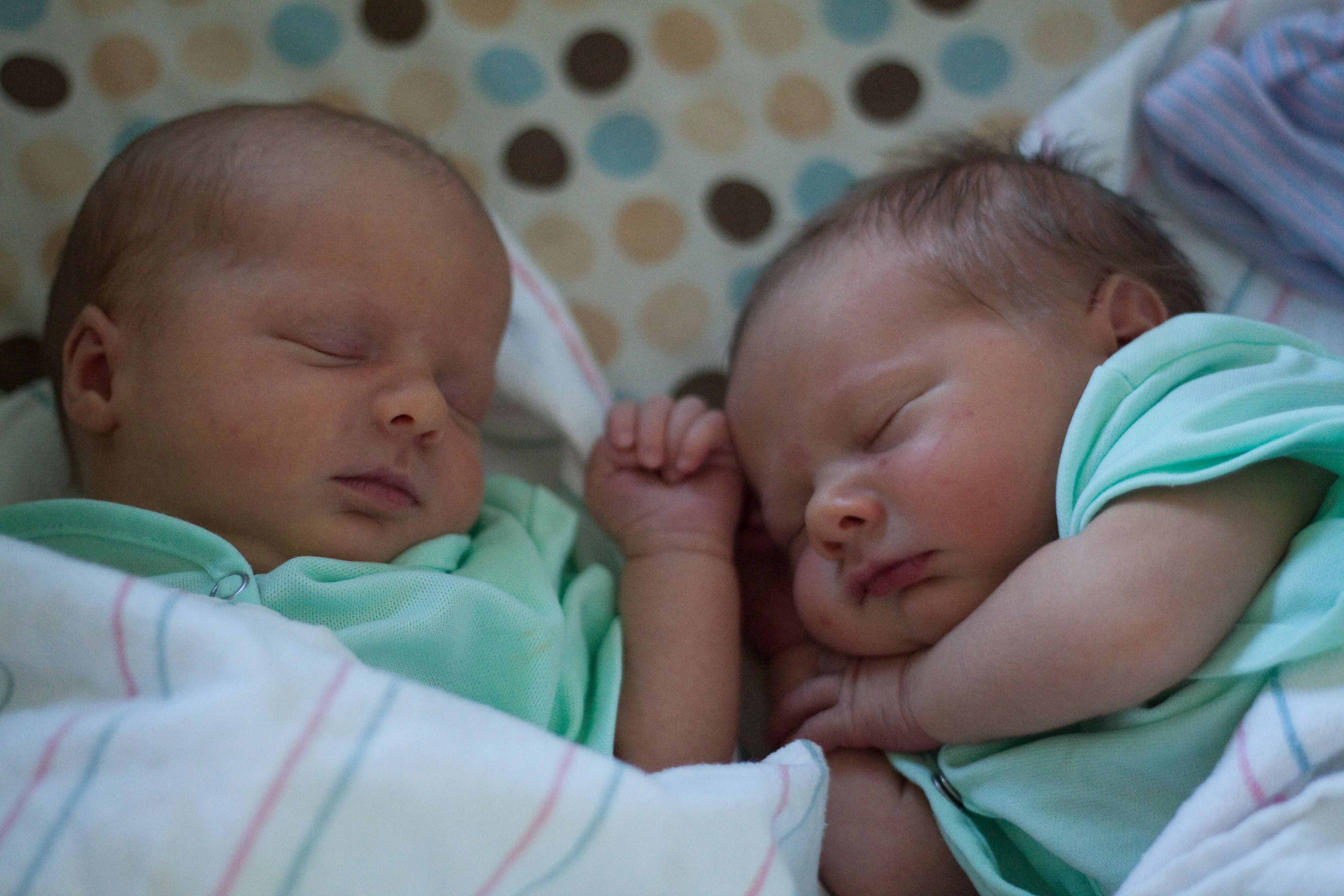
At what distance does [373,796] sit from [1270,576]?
775 millimetres

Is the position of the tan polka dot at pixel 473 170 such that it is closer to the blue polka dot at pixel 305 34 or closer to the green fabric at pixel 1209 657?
the blue polka dot at pixel 305 34

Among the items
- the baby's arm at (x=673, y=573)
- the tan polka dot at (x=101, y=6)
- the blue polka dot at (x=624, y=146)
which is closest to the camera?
the baby's arm at (x=673, y=573)

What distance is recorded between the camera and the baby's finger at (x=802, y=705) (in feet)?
4.05

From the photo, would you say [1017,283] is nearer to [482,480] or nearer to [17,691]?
[482,480]

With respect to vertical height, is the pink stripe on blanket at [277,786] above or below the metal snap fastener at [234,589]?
above

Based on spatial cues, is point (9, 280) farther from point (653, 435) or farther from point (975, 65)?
point (975, 65)

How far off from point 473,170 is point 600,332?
300 millimetres

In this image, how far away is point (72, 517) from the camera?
1.09 meters

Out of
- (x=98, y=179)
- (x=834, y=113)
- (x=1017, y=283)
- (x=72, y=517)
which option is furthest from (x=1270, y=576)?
(x=98, y=179)

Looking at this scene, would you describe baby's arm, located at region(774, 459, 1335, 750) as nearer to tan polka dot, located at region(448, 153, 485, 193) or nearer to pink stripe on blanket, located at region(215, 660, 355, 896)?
pink stripe on blanket, located at region(215, 660, 355, 896)

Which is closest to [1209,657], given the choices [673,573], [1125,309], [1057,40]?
[1125,309]

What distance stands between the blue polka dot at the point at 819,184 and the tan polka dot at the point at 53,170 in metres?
0.99

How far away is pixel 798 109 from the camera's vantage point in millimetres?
1687

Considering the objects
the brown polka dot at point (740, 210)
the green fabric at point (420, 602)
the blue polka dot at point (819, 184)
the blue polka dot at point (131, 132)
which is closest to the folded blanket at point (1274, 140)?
the blue polka dot at point (819, 184)
